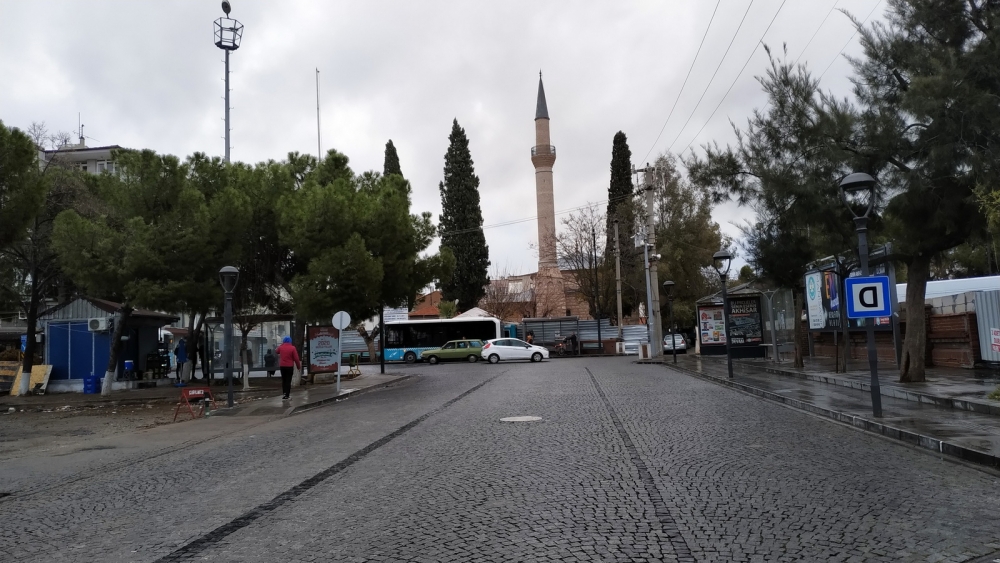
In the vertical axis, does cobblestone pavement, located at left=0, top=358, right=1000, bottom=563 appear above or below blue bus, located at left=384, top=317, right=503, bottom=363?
below

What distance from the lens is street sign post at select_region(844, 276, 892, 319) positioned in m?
11.9

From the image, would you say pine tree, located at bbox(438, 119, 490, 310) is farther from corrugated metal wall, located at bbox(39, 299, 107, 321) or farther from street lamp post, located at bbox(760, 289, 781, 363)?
corrugated metal wall, located at bbox(39, 299, 107, 321)

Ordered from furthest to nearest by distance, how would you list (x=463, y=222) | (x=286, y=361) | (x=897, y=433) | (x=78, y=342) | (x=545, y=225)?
(x=545, y=225) → (x=463, y=222) → (x=78, y=342) → (x=286, y=361) → (x=897, y=433)

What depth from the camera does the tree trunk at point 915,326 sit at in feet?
53.4

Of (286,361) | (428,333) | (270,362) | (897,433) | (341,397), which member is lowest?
(341,397)

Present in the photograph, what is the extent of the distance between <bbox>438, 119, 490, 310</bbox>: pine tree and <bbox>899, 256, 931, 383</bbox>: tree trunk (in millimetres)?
47704

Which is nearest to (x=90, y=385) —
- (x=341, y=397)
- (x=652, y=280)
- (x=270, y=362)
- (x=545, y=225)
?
(x=270, y=362)

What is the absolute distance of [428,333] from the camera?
47969mm

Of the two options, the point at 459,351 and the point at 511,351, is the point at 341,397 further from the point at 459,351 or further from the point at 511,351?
the point at 459,351

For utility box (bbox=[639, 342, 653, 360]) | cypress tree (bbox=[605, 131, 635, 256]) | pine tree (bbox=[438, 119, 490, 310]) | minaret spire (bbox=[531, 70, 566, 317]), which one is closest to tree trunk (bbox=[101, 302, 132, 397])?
utility box (bbox=[639, 342, 653, 360])

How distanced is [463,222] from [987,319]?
48.5 meters

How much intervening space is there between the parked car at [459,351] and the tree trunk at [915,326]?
30749 millimetres

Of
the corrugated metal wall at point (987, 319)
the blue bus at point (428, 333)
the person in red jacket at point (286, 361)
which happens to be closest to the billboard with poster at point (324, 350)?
the person in red jacket at point (286, 361)

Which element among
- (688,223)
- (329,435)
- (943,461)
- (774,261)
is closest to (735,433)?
(943,461)
